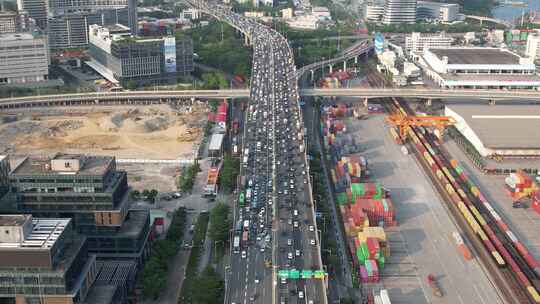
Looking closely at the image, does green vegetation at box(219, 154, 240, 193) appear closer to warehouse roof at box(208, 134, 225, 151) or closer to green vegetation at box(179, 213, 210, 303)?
warehouse roof at box(208, 134, 225, 151)

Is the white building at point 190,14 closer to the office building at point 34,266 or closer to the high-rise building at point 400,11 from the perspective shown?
the high-rise building at point 400,11

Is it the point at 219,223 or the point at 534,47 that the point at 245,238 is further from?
the point at 534,47

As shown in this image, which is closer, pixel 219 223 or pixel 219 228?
pixel 219 228

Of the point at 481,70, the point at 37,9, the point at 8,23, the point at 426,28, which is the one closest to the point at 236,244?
the point at 481,70

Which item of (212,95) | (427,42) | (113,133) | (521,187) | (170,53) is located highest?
(427,42)

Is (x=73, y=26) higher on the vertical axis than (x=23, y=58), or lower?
higher

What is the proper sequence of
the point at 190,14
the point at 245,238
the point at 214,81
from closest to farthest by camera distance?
the point at 245,238, the point at 214,81, the point at 190,14
